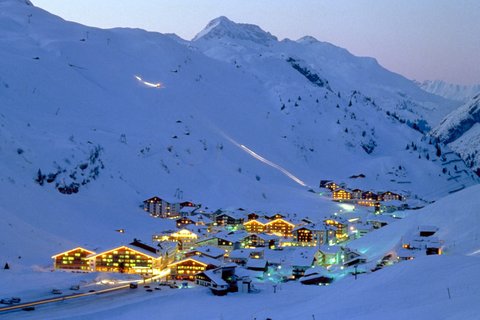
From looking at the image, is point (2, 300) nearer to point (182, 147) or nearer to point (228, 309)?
point (228, 309)

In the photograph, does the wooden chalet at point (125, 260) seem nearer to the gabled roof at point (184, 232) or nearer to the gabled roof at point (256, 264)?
the gabled roof at point (256, 264)

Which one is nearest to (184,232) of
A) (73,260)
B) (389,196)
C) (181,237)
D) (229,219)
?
(181,237)

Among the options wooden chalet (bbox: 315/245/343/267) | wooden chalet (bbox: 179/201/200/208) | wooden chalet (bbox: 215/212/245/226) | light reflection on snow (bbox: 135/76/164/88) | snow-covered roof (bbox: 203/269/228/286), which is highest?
light reflection on snow (bbox: 135/76/164/88)

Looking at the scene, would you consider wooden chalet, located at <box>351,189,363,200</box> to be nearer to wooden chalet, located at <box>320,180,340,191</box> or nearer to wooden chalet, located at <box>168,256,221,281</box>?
wooden chalet, located at <box>320,180,340,191</box>

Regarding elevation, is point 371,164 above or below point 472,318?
above

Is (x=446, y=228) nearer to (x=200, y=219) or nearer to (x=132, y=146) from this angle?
(x=200, y=219)

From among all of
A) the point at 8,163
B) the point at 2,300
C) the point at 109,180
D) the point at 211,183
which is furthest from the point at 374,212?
the point at 2,300

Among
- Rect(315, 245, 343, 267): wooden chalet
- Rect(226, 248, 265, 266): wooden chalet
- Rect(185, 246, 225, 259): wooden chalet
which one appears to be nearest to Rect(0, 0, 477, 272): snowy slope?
Rect(185, 246, 225, 259): wooden chalet
